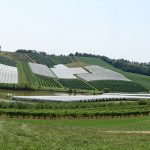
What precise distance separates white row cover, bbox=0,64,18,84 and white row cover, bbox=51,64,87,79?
15919 millimetres

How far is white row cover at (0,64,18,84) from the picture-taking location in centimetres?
10756

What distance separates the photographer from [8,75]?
117812 millimetres

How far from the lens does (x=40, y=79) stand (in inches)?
4732

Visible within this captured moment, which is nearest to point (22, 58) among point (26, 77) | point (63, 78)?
point (63, 78)

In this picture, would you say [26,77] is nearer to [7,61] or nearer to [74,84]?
[74,84]

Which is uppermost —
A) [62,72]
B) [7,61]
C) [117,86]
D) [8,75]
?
[7,61]

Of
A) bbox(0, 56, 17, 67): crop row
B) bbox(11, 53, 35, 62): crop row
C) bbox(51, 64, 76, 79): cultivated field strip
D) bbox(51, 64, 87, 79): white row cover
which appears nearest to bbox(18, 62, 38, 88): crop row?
bbox(0, 56, 17, 67): crop row

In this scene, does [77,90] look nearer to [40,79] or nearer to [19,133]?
[40,79]

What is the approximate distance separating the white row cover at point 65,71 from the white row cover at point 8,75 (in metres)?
15.9

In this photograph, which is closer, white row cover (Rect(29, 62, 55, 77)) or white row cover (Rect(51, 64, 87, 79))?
Result: white row cover (Rect(51, 64, 87, 79))

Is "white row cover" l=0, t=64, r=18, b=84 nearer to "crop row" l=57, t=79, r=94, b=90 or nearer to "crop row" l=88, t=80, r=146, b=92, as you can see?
"crop row" l=57, t=79, r=94, b=90

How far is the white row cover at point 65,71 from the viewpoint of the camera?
435 feet

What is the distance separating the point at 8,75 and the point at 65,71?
105 feet

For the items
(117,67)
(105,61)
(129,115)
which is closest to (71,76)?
(117,67)
